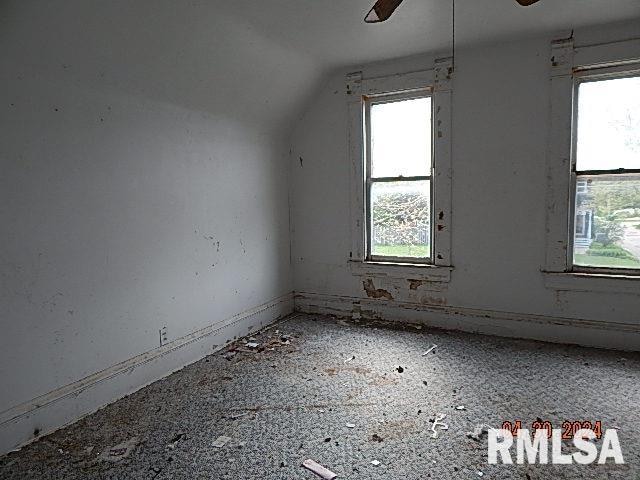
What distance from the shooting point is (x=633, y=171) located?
10.0ft

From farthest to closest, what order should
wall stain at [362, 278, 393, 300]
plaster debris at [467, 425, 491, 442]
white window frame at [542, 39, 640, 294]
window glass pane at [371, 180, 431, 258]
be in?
1. wall stain at [362, 278, 393, 300]
2. window glass pane at [371, 180, 431, 258]
3. white window frame at [542, 39, 640, 294]
4. plaster debris at [467, 425, 491, 442]

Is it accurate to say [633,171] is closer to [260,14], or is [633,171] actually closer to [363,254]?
[363,254]

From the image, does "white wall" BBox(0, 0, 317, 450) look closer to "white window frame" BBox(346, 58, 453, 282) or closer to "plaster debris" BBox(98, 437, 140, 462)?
"plaster debris" BBox(98, 437, 140, 462)

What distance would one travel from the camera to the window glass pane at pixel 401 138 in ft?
12.1

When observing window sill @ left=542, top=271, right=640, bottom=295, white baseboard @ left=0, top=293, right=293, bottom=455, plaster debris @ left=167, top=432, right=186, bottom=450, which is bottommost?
plaster debris @ left=167, top=432, right=186, bottom=450

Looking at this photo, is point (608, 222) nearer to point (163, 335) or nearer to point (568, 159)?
point (568, 159)

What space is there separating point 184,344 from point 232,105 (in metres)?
1.89

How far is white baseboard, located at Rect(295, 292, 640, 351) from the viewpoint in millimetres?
3160

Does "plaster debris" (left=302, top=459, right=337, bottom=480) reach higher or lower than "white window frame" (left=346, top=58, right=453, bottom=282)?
lower

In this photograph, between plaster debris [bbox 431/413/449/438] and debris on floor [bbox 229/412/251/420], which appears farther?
debris on floor [bbox 229/412/251/420]

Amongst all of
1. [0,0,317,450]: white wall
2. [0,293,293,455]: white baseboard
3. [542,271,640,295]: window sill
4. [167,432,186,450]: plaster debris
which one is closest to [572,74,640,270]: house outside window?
[542,271,640,295]: window sill

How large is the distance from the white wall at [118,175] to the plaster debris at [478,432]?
1.98m

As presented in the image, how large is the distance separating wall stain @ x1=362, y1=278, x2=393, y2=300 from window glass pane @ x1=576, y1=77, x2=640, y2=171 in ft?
6.23

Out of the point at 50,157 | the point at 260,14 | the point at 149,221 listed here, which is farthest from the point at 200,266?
the point at 260,14
